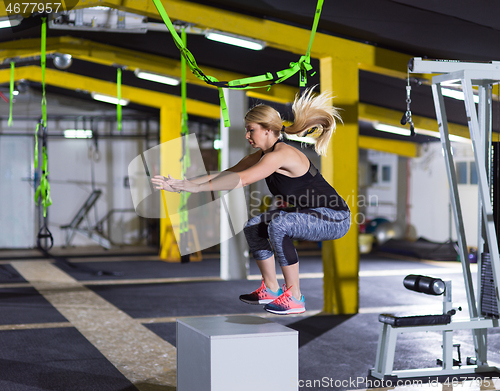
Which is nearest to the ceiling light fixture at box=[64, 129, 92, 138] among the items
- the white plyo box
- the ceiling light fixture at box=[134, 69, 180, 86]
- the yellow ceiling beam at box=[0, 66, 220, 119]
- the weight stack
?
the yellow ceiling beam at box=[0, 66, 220, 119]

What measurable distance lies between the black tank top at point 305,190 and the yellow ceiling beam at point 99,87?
29.7 ft

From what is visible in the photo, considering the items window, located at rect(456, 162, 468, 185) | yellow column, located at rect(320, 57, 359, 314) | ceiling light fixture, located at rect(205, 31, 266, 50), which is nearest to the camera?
yellow column, located at rect(320, 57, 359, 314)

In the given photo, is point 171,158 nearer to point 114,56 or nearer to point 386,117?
point 114,56

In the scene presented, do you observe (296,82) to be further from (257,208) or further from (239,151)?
(257,208)

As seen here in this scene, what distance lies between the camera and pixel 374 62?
6457 mm

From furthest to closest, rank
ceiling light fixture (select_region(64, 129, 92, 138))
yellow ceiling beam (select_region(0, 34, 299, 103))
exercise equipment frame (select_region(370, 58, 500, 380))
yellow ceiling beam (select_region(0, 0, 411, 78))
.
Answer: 1. ceiling light fixture (select_region(64, 129, 92, 138))
2. yellow ceiling beam (select_region(0, 34, 299, 103))
3. yellow ceiling beam (select_region(0, 0, 411, 78))
4. exercise equipment frame (select_region(370, 58, 500, 380))

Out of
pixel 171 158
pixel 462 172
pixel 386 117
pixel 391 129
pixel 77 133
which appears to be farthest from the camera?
pixel 77 133

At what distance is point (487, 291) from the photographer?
4.69m

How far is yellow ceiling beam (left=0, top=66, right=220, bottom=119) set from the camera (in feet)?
36.2

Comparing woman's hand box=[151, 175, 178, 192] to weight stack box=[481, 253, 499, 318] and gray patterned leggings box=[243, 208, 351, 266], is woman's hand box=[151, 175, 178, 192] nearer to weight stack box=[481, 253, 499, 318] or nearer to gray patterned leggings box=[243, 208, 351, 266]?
gray patterned leggings box=[243, 208, 351, 266]

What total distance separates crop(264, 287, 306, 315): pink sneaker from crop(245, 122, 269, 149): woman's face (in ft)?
2.22

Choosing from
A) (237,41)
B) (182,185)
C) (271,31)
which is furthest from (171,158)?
(182,185)

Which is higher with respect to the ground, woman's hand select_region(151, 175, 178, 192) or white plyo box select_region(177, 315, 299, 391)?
woman's hand select_region(151, 175, 178, 192)

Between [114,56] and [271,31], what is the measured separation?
3.80m
